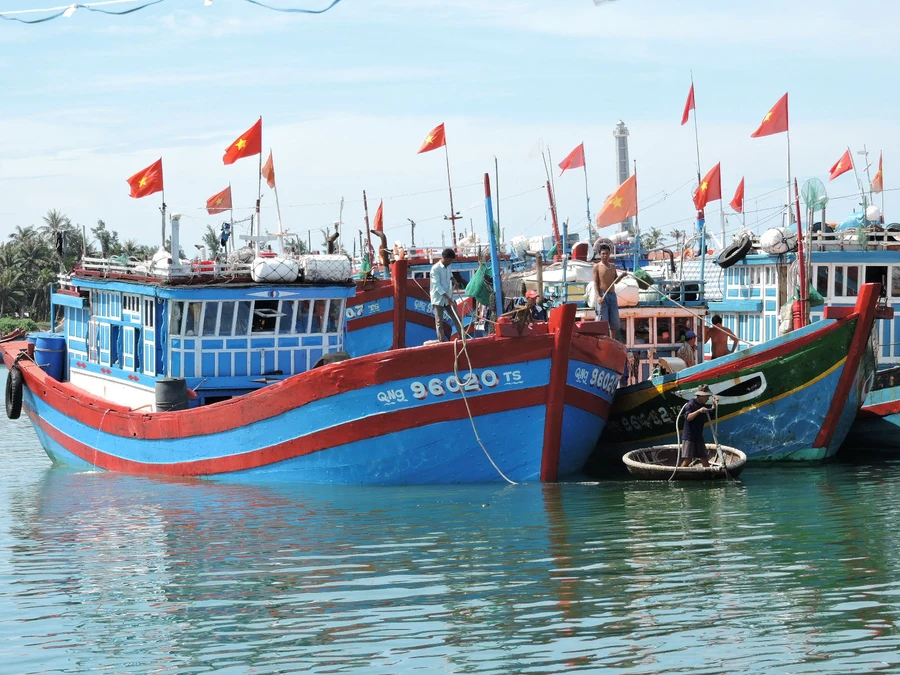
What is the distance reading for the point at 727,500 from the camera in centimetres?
1686

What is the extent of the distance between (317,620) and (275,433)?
823 centimetres

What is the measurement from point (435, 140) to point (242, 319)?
10.5 meters

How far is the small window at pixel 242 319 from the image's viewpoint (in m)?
21.4

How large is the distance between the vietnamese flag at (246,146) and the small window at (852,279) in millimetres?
11881

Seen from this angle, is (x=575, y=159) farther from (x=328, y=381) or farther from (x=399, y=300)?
(x=328, y=381)

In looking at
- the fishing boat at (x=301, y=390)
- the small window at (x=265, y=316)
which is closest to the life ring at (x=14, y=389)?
the fishing boat at (x=301, y=390)

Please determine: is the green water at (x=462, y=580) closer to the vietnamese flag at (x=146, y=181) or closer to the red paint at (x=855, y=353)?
the red paint at (x=855, y=353)

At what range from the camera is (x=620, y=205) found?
28.2m

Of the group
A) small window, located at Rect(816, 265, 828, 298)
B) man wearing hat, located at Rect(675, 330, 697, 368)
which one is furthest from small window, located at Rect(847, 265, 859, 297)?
man wearing hat, located at Rect(675, 330, 697, 368)

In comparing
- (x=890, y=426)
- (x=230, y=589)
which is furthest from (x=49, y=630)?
(x=890, y=426)

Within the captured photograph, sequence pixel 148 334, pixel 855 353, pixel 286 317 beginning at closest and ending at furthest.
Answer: pixel 855 353
pixel 286 317
pixel 148 334

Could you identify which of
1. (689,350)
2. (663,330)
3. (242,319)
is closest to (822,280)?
(663,330)

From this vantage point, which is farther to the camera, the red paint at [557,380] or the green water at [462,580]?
the red paint at [557,380]

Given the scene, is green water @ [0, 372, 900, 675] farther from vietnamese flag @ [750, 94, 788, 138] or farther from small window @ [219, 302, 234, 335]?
vietnamese flag @ [750, 94, 788, 138]
